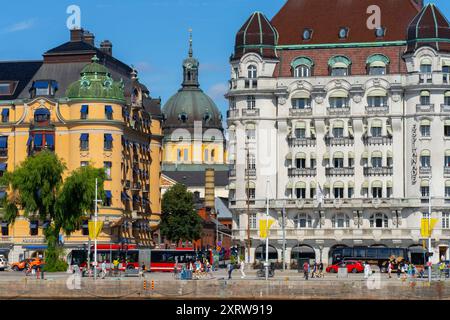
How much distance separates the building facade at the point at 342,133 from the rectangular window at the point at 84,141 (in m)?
17.3

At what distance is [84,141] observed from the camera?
7544 inches

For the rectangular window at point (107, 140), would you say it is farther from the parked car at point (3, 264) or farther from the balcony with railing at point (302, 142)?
the balcony with railing at point (302, 142)

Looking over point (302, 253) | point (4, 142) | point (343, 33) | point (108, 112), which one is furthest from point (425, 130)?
point (4, 142)

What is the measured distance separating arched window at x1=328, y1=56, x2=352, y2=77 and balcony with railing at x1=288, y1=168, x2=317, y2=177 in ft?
38.2

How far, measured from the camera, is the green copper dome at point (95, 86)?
19075 cm

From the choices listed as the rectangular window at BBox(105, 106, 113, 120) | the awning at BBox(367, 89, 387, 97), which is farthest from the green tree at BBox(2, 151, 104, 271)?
the awning at BBox(367, 89, 387, 97)

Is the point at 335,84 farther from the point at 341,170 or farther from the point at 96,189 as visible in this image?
the point at 96,189

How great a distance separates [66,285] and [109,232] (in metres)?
51.8

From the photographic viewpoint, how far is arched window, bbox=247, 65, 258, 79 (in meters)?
195

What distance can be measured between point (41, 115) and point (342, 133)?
35497 mm

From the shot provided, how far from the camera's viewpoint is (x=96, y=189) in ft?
526

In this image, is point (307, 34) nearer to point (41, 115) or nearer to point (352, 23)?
point (352, 23)

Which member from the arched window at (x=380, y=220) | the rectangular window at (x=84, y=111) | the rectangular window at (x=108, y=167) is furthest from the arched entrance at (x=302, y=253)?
the rectangular window at (x=84, y=111)
